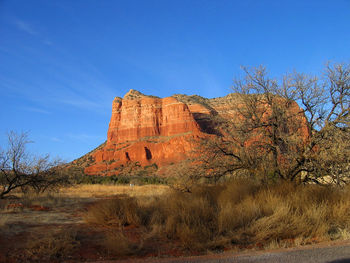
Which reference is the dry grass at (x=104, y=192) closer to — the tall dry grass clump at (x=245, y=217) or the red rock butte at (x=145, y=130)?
the tall dry grass clump at (x=245, y=217)

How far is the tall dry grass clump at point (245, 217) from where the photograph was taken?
6.29 metres

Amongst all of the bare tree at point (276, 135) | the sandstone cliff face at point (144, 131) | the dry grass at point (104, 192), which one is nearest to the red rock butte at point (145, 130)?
the sandstone cliff face at point (144, 131)

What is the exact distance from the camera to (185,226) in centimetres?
629

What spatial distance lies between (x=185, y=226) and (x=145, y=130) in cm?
7598

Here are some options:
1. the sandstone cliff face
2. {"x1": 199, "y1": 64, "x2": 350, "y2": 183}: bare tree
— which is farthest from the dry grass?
the sandstone cliff face

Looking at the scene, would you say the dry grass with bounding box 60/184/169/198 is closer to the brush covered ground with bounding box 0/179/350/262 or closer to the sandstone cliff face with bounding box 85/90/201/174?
the brush covered ground with bounding box 0/179/350/262

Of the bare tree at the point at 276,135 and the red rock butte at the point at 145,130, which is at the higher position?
the red rock butte at the point at 145,130

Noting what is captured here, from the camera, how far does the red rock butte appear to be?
73.0 meters

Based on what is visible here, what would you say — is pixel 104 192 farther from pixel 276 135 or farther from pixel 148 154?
pixel 148 154

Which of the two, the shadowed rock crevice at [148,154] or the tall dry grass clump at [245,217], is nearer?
the tall dry grass clump at [245,217]

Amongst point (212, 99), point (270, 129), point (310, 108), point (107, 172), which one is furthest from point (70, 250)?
point (212, 99)

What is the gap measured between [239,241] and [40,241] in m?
4.22

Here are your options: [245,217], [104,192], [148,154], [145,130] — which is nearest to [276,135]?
[245,217]

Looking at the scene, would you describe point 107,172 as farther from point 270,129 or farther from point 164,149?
point 270,129
